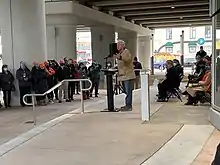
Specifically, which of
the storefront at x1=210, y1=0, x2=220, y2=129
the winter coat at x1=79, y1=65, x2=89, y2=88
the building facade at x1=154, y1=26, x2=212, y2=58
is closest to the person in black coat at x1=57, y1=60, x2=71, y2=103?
the winter coat at x1=79, y1=65, x2=89, y2=88

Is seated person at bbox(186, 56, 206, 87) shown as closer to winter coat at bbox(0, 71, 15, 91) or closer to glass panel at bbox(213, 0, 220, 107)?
glass panel at bbox(213, 0, 220, 107)

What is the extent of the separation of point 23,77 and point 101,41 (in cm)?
1603

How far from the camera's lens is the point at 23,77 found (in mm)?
13805

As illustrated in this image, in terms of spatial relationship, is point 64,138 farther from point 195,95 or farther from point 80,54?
point 80,54

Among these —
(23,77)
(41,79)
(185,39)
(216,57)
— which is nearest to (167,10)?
(41,79)

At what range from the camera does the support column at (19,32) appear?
566 inches

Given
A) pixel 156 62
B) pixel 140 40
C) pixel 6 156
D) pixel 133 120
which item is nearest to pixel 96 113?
pixel 133 120

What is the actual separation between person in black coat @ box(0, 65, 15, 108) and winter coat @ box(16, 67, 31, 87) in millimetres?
254

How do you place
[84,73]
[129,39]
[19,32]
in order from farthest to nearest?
1. [129,39]
2. [84,73]
3. [19,32]

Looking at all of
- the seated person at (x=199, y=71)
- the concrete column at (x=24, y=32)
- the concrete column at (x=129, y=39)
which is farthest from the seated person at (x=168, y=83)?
the concrete column at (x=129, y=39)

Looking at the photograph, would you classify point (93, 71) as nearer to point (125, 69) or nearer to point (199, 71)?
point (199, 71)

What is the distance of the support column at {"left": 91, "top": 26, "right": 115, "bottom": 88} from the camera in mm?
28719

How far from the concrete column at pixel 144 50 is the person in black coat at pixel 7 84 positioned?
31.2 meters

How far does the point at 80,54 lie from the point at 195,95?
153ft
